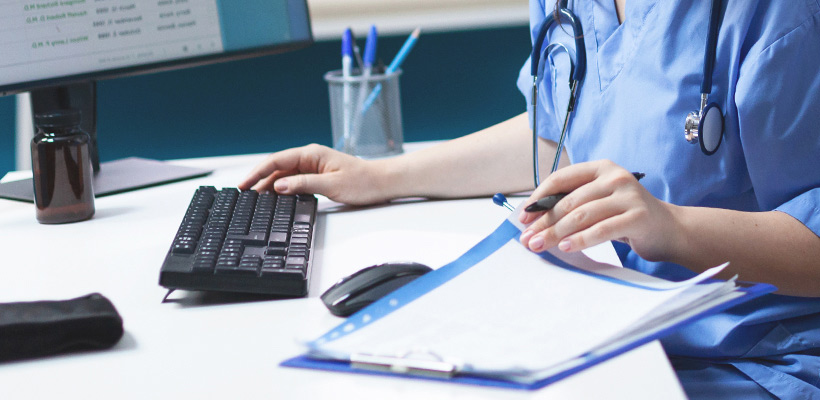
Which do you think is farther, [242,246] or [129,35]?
[129,35]

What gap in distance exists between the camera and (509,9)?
1614 millimetres

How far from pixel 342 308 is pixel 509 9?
1.14 meters

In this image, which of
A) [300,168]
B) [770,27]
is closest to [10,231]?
[300,168]

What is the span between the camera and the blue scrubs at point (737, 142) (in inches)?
28.0

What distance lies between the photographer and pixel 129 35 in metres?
1.12

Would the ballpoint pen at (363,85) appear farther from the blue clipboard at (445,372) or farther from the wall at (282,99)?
the blue clipboard at (445,372)

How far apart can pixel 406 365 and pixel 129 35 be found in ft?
2.63

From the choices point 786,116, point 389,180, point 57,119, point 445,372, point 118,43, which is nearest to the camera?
point 445,372

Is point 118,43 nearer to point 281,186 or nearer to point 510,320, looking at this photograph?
point 281,186

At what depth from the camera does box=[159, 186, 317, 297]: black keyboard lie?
2.15 ft

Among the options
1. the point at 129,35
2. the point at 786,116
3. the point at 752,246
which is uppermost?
the point at 129,35

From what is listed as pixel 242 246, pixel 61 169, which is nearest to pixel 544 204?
pixel 242 246

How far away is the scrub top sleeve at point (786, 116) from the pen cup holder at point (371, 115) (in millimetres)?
690

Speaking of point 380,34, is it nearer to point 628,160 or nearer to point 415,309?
point 628,160
